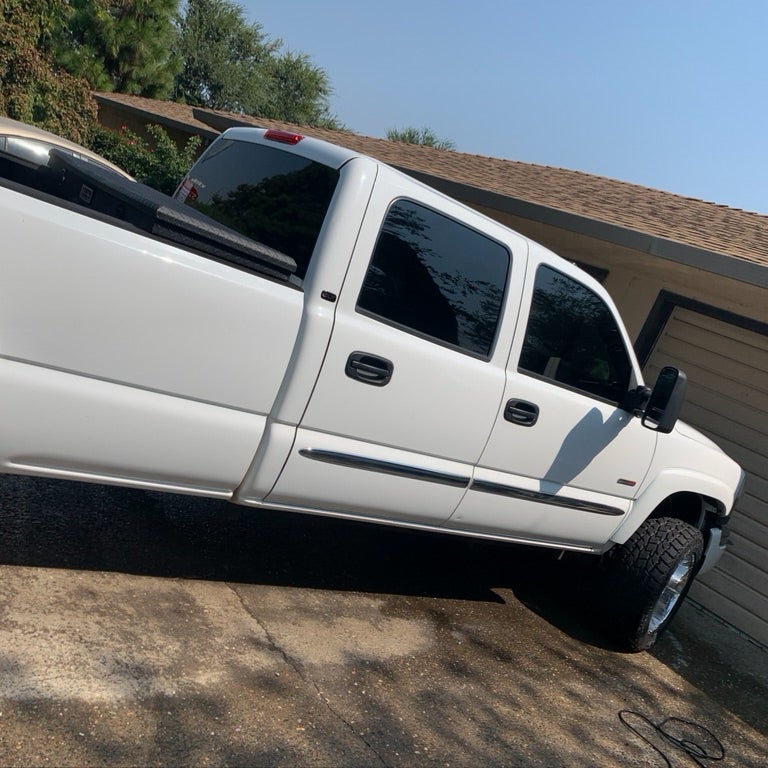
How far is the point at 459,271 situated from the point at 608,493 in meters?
1.68

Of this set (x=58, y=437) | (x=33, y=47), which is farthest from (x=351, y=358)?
(x=33, y=47)

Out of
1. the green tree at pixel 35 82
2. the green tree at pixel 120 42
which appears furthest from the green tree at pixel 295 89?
the green tree at pixel 35 82

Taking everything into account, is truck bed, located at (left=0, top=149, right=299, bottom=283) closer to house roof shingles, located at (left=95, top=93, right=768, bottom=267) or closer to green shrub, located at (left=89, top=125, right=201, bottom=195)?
house roof shingles, located at (left=95, top=93, right=768, bottom=267)

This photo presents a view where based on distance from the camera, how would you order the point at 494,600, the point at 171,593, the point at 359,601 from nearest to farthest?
1. the point at 171,593
2. the point at 359,601
3. the point at 494,600

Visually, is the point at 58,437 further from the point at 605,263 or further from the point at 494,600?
the point at 605,263

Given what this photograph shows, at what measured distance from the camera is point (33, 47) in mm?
15000

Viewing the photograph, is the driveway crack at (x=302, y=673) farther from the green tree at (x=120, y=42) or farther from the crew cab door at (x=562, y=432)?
the green tree at (x=120, y=42)

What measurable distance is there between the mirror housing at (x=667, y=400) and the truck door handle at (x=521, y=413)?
75 centimetres

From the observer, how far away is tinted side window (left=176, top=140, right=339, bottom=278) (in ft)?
12.0

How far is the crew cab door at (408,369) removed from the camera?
11.9 feet

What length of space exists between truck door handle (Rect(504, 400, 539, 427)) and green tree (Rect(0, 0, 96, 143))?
13.2 meters

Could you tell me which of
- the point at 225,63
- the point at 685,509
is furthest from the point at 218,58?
the point at 685,509

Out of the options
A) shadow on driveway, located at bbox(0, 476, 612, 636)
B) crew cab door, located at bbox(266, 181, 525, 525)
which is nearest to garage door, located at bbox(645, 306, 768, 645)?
shadow on driveway, located at bbox(0, 476, 612, 636)

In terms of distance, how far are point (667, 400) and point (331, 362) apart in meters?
2.03
